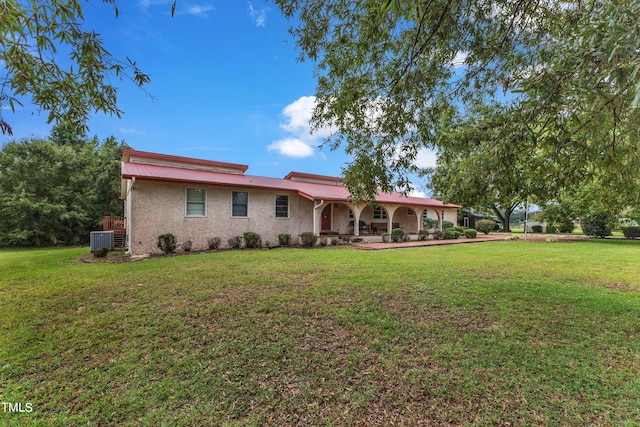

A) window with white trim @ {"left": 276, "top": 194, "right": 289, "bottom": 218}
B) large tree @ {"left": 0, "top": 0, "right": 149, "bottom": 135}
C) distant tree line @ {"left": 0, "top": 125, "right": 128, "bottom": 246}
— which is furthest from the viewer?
distant tree line @ {"left": 0, "top": 125, "right": 128, "bottom": 246}

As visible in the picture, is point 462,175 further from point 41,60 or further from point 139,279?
A: point 139,279

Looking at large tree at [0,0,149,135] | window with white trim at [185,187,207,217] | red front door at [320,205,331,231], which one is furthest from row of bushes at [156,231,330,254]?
large tree at [0,0,149,135]

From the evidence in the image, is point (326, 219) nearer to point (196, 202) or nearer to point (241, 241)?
point (241, 241)

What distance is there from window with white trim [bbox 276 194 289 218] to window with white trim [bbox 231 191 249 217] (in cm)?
176

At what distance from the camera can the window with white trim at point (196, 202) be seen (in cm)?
1242

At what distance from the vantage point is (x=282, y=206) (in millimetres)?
15055

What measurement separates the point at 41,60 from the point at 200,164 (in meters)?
12.7

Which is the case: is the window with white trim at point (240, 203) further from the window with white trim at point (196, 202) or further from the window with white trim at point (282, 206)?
the window with white trim at point (282, 206)

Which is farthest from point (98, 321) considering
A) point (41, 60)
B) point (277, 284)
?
point (41, 60)

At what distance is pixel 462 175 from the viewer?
449cm

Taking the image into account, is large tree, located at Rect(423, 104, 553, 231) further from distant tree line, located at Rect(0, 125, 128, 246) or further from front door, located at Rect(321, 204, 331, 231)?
distant tree line, located at Rect(0, 125, 128, 246)

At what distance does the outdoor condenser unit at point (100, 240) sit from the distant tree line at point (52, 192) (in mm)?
9469

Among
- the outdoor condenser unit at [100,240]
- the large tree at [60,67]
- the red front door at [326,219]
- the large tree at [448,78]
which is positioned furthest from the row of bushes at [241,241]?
the large tree at [448,78]

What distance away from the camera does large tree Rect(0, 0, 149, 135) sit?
3250 mm
